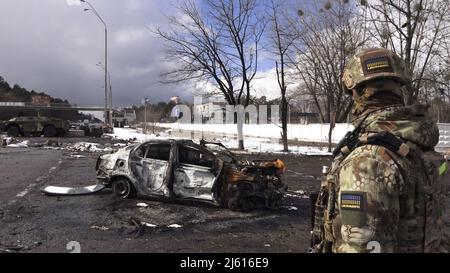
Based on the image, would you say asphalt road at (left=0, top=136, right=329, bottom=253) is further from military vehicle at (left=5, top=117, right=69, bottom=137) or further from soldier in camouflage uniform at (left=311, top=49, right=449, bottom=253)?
military vehicle at (left=5, top=117, right=69, bottom=137)

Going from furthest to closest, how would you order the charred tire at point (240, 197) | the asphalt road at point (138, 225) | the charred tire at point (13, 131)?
the charred tire at point (13, 131) < the charred tire at point (240, 197) < the asphalt road at point (138, 225)

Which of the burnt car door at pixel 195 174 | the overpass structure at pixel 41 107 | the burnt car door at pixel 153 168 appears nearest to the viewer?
the burnt car door at pixel 195 174

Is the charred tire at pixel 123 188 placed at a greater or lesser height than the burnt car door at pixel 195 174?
lesser

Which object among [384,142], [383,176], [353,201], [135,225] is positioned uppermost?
[384,142]

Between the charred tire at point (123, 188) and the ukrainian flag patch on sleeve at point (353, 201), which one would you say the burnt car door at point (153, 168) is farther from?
the ukrainian flag patch on sleeve at point (353, 201)

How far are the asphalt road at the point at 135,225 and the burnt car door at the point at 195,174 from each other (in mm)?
311

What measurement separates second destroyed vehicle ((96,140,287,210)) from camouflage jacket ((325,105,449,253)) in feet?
26.0

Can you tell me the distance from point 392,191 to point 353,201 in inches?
6.7

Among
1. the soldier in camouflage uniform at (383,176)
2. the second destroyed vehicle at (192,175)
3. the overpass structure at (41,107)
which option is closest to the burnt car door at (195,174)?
the second destroyed vehicle at (192,175)

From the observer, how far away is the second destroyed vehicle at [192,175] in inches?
405

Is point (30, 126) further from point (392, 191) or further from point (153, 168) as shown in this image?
point (392, 191)

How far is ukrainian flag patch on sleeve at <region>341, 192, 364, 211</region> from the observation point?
79.7 inches

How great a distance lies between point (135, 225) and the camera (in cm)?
859

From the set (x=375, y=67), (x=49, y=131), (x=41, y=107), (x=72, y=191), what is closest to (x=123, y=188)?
(x=72, y=191)
